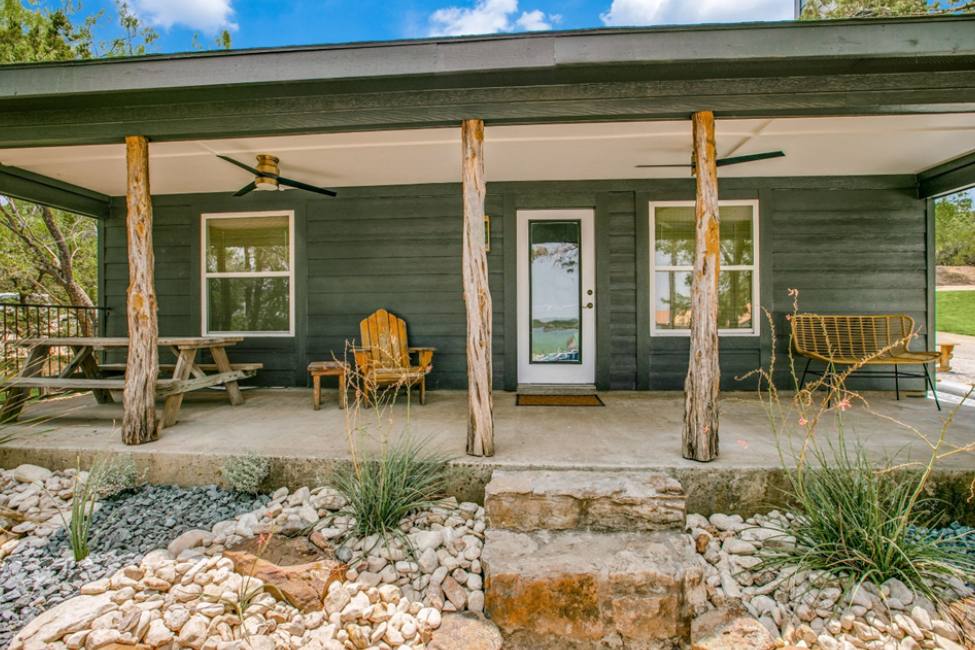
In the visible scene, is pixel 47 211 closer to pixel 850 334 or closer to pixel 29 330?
pixel 29 330

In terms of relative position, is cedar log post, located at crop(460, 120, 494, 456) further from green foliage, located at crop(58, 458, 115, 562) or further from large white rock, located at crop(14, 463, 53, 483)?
large white rock, located at crop(14, 463, 53, 483)

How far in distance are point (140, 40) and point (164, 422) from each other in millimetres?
9758

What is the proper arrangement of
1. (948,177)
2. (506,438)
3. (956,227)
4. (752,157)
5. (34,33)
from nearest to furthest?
(506,438) → (752,157) → (948,177) → (34,33) → (956,227)

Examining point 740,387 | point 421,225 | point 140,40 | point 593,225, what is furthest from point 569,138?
point 140,40

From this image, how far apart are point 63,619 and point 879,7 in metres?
11.7

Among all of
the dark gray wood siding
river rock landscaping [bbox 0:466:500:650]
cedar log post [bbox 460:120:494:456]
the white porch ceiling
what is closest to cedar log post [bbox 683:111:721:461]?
the white porch ceiling

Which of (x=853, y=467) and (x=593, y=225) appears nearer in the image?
(x=853, y=467)

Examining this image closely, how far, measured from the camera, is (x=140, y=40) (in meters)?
8.92

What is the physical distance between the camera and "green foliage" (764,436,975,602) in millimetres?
1778

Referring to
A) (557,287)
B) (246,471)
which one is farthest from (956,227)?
(246,471)

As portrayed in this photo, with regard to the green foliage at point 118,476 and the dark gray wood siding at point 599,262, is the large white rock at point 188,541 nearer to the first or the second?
the green foliage at point 118,476

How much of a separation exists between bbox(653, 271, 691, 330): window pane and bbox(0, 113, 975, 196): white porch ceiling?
935 mm

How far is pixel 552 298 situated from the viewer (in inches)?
175

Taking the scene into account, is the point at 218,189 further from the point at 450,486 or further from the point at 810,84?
the point at 810,84
